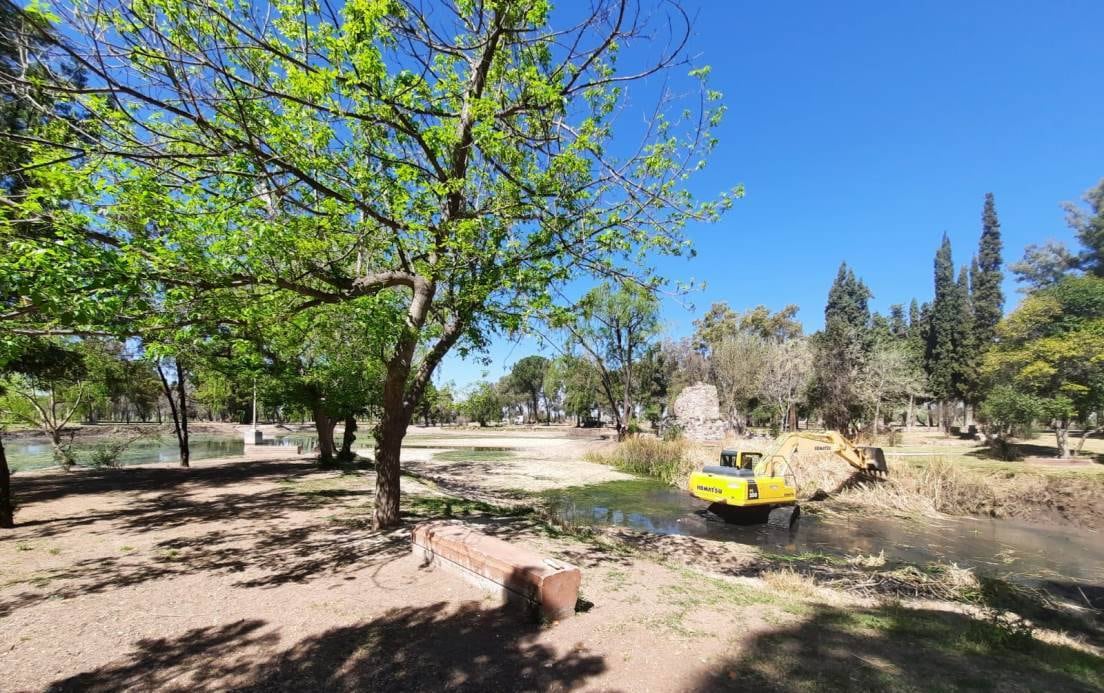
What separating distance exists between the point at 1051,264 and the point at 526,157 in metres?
59.0

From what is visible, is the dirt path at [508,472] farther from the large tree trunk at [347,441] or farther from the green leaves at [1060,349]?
the green leaves at [1060,349]

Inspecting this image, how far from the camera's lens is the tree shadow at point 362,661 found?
3779 mm

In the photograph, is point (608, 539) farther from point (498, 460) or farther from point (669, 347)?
point (669, 347)

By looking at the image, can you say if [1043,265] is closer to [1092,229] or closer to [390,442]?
[1092,229]

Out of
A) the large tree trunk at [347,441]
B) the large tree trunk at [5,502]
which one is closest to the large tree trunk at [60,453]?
the large tree trunk at [347,441]

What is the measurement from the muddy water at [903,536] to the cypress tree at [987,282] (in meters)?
35.7

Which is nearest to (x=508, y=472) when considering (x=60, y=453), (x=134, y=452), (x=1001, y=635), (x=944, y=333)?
(x=60, y=453)

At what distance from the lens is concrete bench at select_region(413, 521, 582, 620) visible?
4.99m

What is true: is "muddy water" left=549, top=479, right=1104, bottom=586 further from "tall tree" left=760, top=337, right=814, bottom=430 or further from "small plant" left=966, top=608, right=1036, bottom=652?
"tall tree" left=760, top=337, right=814, bottom=430

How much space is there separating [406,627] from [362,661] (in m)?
0.69

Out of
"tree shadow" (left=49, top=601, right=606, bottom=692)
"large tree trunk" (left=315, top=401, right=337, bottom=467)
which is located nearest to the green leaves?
"tree shadow" (left=49, top=601, right=606, bottom=692)

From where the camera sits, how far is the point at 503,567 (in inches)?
214

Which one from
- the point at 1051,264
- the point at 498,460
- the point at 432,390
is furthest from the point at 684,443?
the point at 1051,264

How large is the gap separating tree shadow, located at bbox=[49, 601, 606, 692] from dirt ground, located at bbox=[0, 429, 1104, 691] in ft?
0.06
